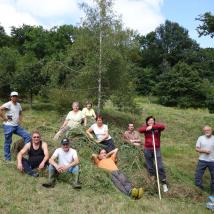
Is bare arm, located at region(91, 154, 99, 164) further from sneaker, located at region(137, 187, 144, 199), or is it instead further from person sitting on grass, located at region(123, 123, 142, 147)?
sneaker, located at region(137, 187, 144, 199)

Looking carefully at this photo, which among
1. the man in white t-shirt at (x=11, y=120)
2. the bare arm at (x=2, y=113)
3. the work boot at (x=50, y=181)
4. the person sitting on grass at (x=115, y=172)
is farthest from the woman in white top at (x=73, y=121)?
the work boot at (x=50, y=181)

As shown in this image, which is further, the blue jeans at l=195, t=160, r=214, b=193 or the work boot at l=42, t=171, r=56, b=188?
the blue jeans at l=195, t=160, r=214, b=193

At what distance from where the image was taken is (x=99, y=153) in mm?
11594

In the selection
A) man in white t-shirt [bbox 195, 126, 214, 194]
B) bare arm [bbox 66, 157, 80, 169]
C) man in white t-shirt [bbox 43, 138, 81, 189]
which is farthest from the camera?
man in white t-shirt [bbox 195, 126, 214, 194]

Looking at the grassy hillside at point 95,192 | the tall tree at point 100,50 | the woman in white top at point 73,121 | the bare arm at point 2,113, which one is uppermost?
the tall tree at point 100,50

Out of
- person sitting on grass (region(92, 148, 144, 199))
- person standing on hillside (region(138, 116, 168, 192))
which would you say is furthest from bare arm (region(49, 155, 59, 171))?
person standing on hillside (region(138, 116, 168, 192))

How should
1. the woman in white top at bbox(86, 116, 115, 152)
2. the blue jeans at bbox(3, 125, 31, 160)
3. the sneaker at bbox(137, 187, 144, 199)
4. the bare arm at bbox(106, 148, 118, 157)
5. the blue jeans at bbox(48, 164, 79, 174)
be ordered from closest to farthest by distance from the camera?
the sneaker at bbox(137, 187, 144, 199) < the blue jeans at bbox(48, 164, 79, 174) < the bare arm at bbox(106, 148, 118, 157) < the blue jeans at bbox(3, 125, 31, 160) < the woman in white top at bbox(86, 116, 115, 152)

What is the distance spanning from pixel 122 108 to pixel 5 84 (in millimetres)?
7899

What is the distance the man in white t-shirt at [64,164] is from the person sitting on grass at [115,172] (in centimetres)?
87

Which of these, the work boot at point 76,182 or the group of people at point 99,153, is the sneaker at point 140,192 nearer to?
the group of people at point 99,153

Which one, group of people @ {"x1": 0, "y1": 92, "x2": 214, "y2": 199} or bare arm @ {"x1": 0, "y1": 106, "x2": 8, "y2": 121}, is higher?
bare arm @ {"x1": 0, "y1": 106, "x2": 8, "y2": 121}

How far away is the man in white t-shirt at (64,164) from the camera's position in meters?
9.77

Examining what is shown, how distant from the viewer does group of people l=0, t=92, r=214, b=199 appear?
10.0 metres

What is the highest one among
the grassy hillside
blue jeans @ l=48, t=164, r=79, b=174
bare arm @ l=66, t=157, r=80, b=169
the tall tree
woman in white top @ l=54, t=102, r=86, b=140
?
the tall tree
